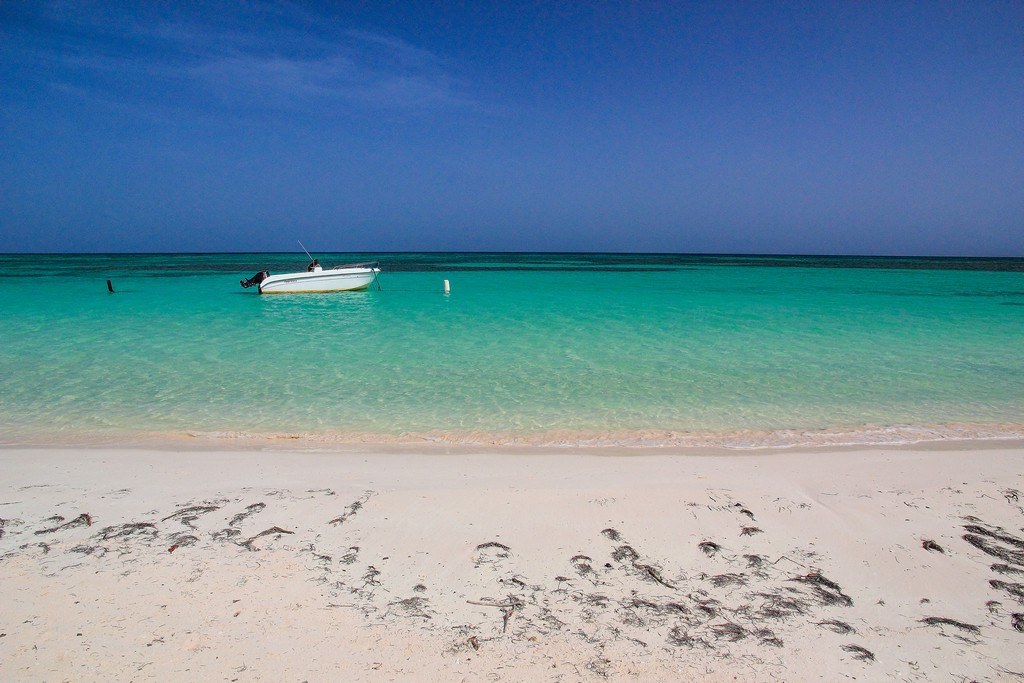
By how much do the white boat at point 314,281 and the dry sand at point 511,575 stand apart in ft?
56.7

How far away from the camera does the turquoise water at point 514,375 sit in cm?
581

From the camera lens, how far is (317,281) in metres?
21.0

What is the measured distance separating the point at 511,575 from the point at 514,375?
5307 mm

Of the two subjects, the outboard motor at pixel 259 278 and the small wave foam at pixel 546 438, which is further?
the outboard motor at pixel 259 278

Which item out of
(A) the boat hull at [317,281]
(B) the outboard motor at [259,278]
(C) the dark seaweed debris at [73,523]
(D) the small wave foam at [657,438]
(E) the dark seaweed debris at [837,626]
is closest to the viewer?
(E) the dark seaweed debris at [837,626]

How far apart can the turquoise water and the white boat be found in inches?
190

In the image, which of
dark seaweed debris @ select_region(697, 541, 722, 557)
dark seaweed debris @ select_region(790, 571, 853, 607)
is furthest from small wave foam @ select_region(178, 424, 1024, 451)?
dark seaweed debris @ select_region(790, 571, 853, 607)

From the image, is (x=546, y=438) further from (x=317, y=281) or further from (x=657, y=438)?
(x=317, y=281)

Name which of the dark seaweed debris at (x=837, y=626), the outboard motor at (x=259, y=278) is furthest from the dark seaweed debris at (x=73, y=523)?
the outboard motor at (x=259, y=278)

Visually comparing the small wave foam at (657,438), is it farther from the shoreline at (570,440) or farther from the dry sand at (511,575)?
the dry sand at (511,575)

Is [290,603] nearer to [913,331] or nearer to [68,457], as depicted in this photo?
[68,457]

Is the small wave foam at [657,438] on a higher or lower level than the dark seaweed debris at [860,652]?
lower

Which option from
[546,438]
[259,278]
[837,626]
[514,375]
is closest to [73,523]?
[546,438]

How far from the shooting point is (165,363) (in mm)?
8805
